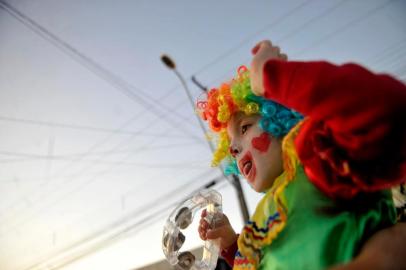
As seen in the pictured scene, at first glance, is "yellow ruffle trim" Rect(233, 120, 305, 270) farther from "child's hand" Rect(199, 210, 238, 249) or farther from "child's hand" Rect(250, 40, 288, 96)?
"child's hand" Rect(199, 210, 238, 249)

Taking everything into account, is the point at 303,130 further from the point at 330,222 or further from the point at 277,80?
the point at 330,222

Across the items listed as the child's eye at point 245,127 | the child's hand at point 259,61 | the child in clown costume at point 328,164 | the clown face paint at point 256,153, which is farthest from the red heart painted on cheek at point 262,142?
the child's hand at point 259,61

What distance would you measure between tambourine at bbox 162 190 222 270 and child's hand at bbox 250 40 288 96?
3.28ft

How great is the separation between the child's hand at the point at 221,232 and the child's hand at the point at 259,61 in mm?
926

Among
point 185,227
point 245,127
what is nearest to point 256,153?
point 245,127

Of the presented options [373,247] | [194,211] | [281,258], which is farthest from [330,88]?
[194,211]

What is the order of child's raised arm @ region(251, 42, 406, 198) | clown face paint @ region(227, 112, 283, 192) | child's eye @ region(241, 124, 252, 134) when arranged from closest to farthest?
1. child's raised arm @ region(251, 42, 406, 198)
2. clown face paint @ region(227, 112, 283, 192)
3. child's eye @ region(241, 124, 252, 134)

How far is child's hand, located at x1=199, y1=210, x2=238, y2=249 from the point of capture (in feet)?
5.10

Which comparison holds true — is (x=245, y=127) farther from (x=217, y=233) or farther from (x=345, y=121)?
(x=345, y=121)

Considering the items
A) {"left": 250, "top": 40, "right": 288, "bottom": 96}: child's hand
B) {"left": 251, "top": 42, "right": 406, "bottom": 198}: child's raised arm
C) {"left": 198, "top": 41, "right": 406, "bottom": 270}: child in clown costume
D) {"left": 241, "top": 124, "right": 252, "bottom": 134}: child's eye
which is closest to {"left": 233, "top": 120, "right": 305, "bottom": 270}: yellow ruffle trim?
{"left": 198, "top": 41, "right": 406, "bottom": 270}: child in clown costume

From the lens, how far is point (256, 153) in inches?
51.7

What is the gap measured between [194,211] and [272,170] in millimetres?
965

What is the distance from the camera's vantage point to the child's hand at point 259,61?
3.06 feet

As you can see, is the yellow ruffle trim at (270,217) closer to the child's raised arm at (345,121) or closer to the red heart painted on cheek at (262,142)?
the child's raised arm at (345,121)
